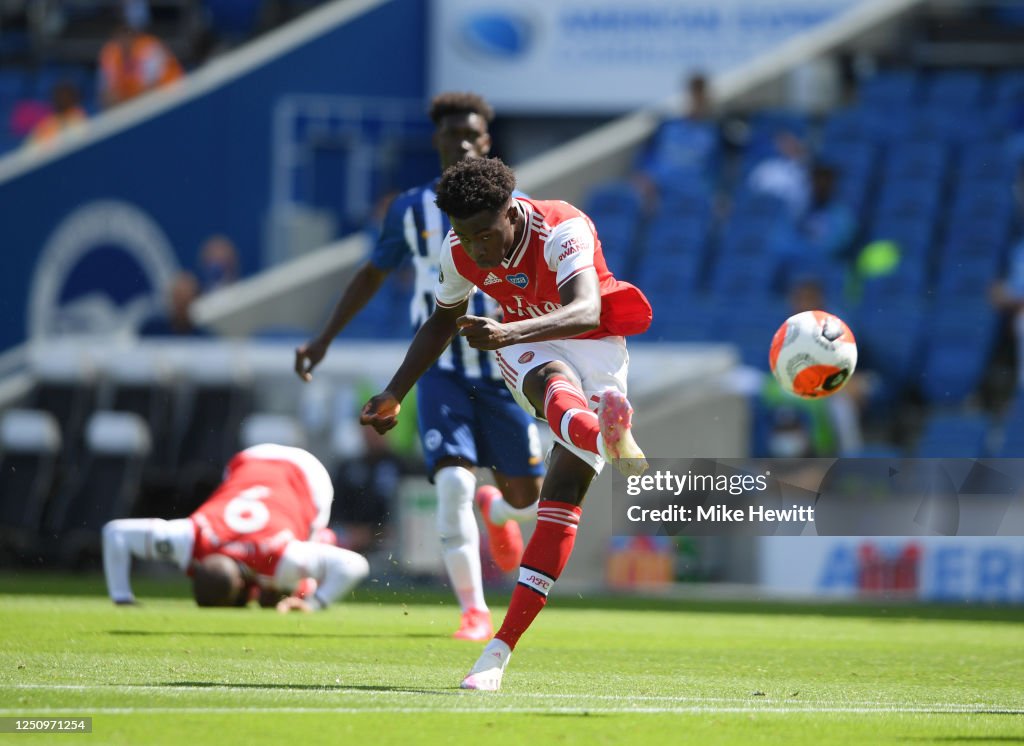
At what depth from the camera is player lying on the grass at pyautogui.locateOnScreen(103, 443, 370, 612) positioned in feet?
33.5

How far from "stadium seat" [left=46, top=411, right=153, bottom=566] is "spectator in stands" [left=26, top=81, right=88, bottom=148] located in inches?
239

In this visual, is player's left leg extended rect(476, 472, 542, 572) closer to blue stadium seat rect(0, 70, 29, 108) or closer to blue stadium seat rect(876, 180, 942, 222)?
blue stadium seat rect(876, 180, 942, 222)

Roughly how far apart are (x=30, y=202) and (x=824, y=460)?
10.3 meters

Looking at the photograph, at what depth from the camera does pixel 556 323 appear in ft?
22.1

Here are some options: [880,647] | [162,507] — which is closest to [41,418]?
[162,507]

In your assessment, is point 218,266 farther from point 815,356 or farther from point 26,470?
point 815,356

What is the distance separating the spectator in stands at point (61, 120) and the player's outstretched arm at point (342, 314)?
43.9ft

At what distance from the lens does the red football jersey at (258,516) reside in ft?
33.5

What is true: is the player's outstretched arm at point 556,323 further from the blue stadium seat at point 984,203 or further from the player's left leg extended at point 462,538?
the blue stadium seat at point 984,203

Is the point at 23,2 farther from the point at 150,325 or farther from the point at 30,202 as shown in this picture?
the point at 150,325

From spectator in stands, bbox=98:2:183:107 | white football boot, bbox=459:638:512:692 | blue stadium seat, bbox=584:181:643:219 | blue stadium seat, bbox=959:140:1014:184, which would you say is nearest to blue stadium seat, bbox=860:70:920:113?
blue stadium seat, bbox=959:140:1014:184

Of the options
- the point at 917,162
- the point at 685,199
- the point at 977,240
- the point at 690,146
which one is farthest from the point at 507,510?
the point at 690,146

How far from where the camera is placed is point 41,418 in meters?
17.5

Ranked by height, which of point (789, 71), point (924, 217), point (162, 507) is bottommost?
point (162, 507)
